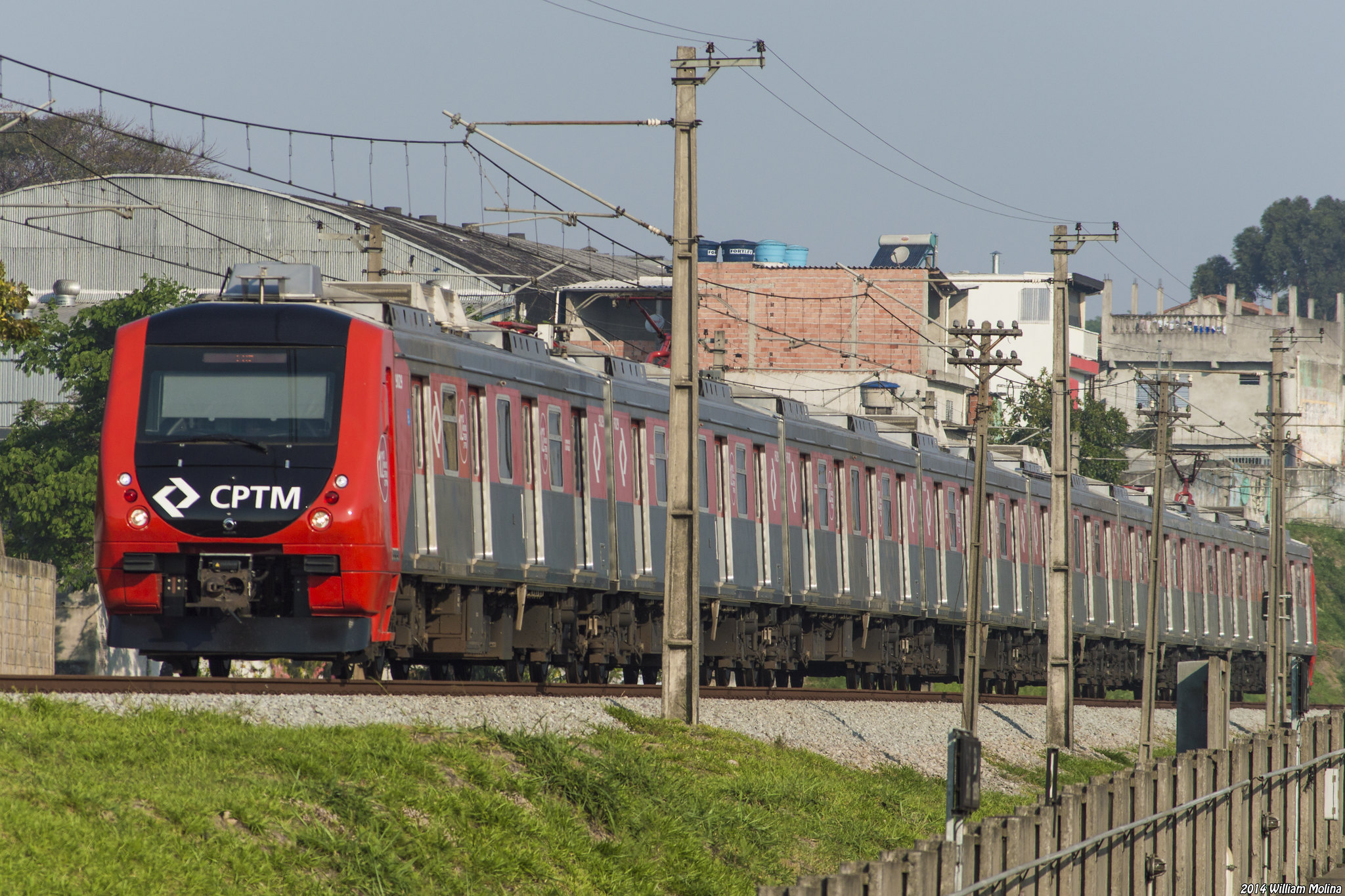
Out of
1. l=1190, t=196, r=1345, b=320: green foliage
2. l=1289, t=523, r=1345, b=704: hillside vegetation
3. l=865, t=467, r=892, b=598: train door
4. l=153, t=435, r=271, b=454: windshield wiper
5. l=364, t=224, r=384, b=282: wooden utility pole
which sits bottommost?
l=1289, t=523, r=1345, b=704: hillside vegetation

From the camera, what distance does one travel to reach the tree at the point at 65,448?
44.1m

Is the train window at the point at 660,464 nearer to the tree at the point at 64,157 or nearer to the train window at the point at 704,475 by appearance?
the train window at the point at 704,475

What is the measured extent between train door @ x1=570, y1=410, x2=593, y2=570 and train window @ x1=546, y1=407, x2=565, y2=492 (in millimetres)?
316

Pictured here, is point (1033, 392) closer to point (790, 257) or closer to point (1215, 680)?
point (790, 257)

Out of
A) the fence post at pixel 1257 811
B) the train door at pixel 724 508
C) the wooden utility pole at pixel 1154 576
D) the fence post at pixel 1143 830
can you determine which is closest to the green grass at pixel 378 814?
the fence post at pixel 1143 830

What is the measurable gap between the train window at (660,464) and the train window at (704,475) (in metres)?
0.60

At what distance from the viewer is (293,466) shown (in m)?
15.7

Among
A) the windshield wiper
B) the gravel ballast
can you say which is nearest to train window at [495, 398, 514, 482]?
the gravel ballast

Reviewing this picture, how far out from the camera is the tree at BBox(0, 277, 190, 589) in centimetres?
4412

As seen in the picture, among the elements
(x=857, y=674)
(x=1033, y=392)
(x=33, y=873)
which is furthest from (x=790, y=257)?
(x=33, y=873)

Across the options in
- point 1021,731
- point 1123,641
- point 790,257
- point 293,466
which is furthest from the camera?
point 790,257

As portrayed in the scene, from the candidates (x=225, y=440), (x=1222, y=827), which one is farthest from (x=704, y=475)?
(x=1222, y=827)

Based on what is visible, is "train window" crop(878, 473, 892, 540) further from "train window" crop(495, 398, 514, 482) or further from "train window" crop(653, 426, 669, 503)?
"train window" crop(495, 398, 514, 482)

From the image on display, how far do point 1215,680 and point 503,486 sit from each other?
6.65 meters
